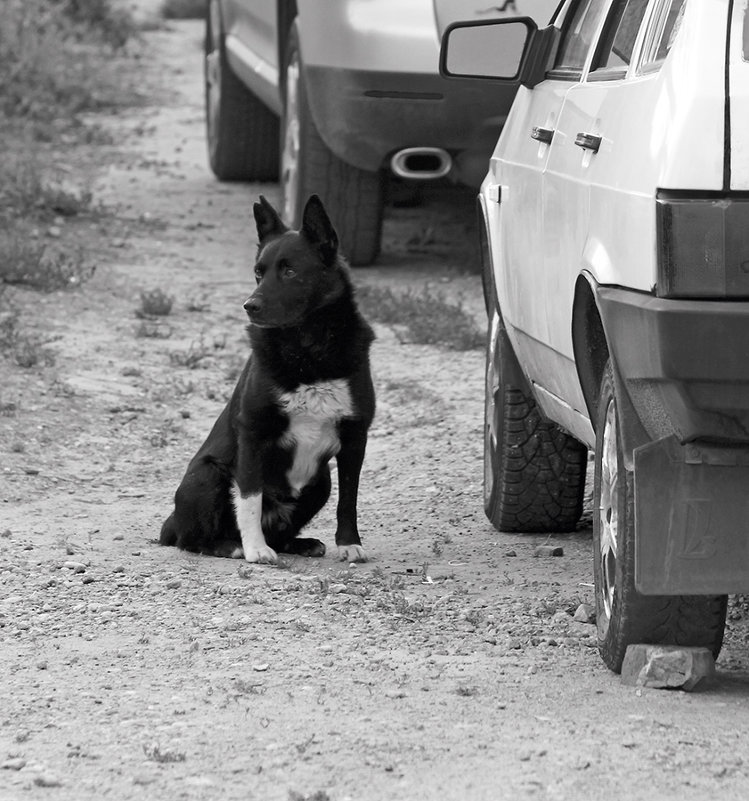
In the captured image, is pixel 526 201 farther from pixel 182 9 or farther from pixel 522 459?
pixel 182 9

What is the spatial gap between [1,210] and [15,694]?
741 centimetres

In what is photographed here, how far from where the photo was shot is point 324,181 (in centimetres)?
888

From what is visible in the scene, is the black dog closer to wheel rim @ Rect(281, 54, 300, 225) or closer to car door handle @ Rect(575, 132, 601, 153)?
car door handle @ Rect(575, 132, 601, 153)

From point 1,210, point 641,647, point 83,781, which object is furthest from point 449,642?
point 1,210

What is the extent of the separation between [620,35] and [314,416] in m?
1.67

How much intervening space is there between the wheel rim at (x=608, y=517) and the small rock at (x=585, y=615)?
485mm

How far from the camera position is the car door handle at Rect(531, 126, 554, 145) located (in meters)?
4.17

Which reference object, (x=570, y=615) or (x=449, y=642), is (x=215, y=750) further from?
(x=570, y=615)

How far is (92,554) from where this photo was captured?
5.10 meters

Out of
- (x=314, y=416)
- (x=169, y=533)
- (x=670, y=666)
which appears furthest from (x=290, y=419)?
(x=670, y=666)

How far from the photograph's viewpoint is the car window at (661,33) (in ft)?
11.0

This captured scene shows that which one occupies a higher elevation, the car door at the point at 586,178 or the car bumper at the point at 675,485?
the car door at the point at 586,178

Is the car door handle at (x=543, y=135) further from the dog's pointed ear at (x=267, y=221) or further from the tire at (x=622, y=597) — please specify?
the dog's pointed ear at (x=267, y=221)

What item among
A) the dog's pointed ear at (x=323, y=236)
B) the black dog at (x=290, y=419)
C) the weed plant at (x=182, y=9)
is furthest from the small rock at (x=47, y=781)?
the weed plant at (x=182, y=9)
